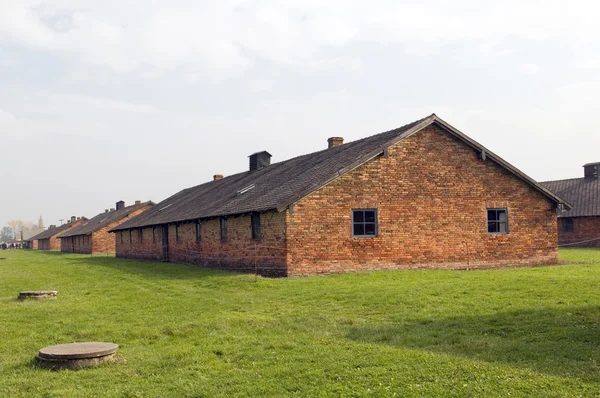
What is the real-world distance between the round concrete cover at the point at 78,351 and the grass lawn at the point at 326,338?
0.98 ft

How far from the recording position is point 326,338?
420 inches

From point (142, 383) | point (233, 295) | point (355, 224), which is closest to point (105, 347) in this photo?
point (142, 383)

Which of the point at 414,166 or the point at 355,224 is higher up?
the point at 414,166

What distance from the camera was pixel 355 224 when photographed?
22.4m

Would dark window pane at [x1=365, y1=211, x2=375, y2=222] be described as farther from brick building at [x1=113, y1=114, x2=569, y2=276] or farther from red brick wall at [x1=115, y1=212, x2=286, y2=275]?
red brick wall at [x1=115, y1=212, x2=286, y2=275]

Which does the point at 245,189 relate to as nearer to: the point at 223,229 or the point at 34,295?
the point at 223,229

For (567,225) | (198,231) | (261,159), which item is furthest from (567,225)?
(198,231)

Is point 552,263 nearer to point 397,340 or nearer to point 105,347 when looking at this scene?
point 397,340

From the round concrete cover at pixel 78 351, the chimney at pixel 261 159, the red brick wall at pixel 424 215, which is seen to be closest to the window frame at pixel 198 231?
the chimney at pixel 261 159

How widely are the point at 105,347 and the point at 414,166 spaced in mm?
15932

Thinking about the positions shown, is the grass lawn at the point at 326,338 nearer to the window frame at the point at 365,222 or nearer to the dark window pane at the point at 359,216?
the window frame at the point at 365,222

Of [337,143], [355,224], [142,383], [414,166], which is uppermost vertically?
[337,143]

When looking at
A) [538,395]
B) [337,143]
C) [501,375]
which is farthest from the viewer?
[337,143]

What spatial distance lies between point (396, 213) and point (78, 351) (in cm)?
1530
